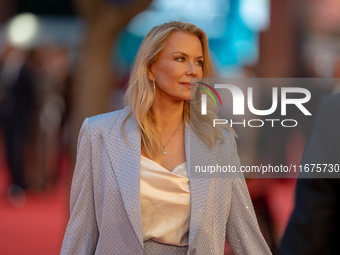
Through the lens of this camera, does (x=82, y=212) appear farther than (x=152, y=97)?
No

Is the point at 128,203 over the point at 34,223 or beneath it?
beneath

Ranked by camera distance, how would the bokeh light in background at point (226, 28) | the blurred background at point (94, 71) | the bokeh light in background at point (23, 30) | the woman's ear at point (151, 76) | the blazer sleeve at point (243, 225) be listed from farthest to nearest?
1. the bokeh light in background at point (23, 30)
2. the bokeh light in background at point (226, 28)
3. the blurred background at point (94, 71)
4. the woman's ear at point (151, 76)
5. the blazer sleeve at point (243, 225)

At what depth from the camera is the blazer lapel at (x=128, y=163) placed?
2393mm

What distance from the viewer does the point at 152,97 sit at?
272 centimetres

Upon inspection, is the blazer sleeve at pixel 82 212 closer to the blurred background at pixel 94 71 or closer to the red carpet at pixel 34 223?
the blurred background at pixel 94 71

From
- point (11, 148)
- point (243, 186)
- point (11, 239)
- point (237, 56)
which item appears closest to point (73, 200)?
point (243, 186)

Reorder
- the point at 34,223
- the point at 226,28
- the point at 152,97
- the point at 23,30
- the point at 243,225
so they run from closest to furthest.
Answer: the point at 243,225 < the point at 152,97 < the point at 34,223 < the point at 226,28 < the point at 23,30

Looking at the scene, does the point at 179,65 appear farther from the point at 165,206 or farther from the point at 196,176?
the point at 165,206

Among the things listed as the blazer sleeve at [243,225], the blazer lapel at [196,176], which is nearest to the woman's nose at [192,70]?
the blazer lapel at [196,176]

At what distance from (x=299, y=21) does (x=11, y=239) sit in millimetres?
7714

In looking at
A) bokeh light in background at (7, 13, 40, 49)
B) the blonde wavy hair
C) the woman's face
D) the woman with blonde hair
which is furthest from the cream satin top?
bokeh light in background at (7, 13, 40, 49)

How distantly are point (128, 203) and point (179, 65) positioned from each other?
30.4 inches

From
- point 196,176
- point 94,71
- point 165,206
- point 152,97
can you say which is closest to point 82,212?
point 165,206

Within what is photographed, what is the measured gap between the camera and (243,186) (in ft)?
8.53
